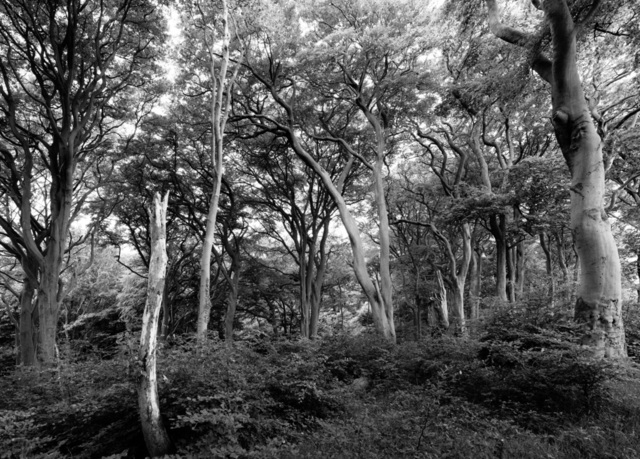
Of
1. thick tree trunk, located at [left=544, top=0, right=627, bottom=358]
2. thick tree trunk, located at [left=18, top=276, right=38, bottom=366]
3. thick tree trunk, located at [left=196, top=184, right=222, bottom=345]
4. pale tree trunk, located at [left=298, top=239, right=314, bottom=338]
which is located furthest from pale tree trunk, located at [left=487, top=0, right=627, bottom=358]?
thick tree trunk, located at [left=18, top=276, right=38, bottom=366]

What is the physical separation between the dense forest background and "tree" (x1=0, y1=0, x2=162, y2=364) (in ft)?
0.27

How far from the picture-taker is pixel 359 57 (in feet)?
39.8

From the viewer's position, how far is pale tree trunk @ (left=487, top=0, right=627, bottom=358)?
5863 mm

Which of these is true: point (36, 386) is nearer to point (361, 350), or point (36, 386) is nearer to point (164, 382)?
point (164, 382)

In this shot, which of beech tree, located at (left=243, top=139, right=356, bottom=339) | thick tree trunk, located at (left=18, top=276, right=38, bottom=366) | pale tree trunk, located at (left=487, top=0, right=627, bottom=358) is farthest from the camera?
beech tree, located at (left=243, top=139, right=356, bottom=339)

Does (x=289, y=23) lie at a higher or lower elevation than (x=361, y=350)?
higher

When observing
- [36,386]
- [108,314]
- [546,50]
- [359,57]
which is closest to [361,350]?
[36,386]

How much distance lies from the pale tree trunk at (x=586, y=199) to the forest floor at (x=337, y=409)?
614mm

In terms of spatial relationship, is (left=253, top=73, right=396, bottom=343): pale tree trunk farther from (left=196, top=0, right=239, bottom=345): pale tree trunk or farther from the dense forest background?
(left=196, top=0, right=239, bottom=345): pale tree trunk

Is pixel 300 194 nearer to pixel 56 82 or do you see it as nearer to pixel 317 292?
pixel 317 292

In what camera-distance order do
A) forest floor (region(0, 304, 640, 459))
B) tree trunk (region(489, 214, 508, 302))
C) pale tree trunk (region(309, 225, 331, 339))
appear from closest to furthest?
forest floor (region(0, 304, 640, 459)), tree trunk (region(489, 214, 508, 302)), pale tree trunk (region(309, 225, 331, 339))

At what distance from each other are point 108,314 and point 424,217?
24407mm

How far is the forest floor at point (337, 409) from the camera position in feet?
11.7

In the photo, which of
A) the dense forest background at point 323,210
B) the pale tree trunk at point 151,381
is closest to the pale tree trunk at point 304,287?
the dense forest background at point 323,210
